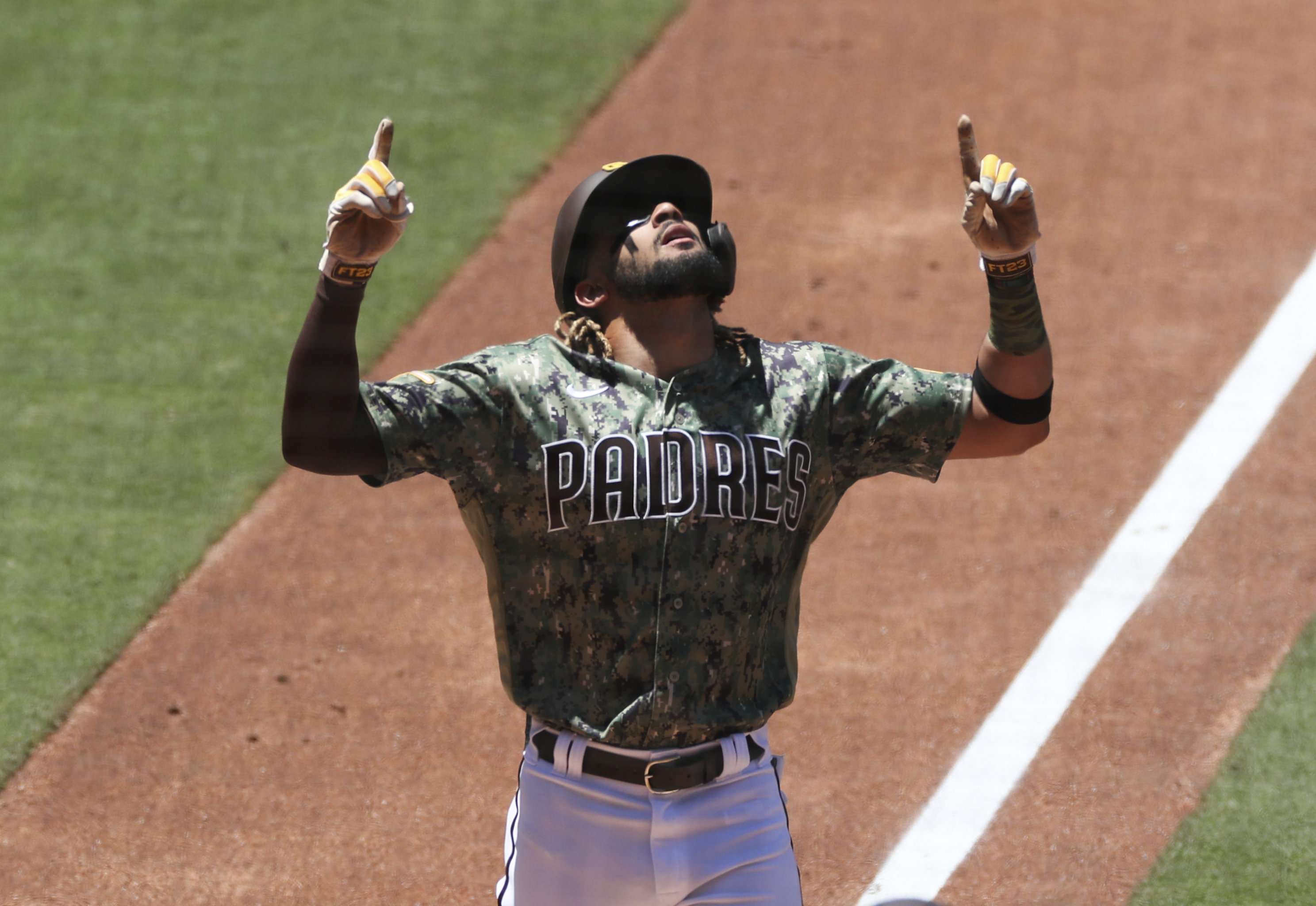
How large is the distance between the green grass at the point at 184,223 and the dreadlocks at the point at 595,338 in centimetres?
292

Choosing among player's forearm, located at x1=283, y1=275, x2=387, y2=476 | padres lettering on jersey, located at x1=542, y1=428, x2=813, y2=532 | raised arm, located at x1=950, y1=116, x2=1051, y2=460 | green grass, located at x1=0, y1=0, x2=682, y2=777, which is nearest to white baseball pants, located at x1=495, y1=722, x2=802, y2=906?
padres lettering on jersey, located at x1=542, y1=428, x2=813, y2=532

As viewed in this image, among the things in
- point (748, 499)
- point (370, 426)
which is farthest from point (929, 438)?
point (370, 426)

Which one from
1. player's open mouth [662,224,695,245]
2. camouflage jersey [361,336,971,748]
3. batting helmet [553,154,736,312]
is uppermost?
batting helmet [553,154,736,312]

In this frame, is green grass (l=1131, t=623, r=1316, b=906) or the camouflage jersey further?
green grass (l=1131, t=623, r=1316, b=906)

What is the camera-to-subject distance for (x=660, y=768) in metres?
3.31

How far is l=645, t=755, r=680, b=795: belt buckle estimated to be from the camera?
3301mm

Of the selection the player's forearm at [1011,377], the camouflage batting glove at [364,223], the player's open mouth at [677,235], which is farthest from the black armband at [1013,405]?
the camouflage batting glove at [364,223]

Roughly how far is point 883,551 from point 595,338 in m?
2.96

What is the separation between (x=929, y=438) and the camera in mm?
3445

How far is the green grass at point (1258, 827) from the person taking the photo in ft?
14.8

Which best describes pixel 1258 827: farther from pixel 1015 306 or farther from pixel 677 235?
pixel 677 235

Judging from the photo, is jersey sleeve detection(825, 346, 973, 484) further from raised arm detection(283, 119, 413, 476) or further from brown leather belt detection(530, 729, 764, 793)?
raised arm detection(283, 119, 413, 476)

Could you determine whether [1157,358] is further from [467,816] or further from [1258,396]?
[467,816]

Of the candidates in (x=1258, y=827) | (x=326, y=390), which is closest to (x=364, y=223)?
(x=326, y=390)
